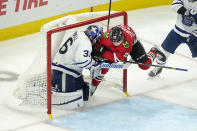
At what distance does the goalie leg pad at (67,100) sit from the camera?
226 inches

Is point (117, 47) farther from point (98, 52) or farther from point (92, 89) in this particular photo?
point (92, 89)

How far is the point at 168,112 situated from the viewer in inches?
229

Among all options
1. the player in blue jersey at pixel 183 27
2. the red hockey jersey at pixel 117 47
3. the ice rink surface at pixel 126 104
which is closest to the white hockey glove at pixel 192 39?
the player in blue jersey at pixel 183 27

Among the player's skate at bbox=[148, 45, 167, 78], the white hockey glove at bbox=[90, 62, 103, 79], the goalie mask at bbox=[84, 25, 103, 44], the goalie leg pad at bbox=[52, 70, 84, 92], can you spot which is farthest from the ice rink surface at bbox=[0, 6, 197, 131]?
the goalie mask at bbox=[84, 25, 103, 44]

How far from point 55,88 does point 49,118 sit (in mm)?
291

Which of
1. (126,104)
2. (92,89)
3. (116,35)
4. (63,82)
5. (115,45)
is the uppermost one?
(116,35)

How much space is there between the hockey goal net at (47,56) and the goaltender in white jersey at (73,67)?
3.2 inches

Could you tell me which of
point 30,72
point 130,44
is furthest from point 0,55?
point 130,44

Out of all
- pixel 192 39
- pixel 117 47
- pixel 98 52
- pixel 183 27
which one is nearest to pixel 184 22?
pixel 183 27

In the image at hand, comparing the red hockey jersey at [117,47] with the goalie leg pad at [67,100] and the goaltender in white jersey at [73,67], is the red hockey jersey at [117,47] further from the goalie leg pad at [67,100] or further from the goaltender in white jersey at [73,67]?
the goalie leg pad at [67,100]

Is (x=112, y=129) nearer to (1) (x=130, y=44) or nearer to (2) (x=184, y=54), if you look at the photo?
(1) (x=130, y=44)

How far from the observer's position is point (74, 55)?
18.2 ft

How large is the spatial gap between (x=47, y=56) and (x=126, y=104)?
3.26 feet

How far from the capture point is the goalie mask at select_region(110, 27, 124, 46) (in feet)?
18.2
